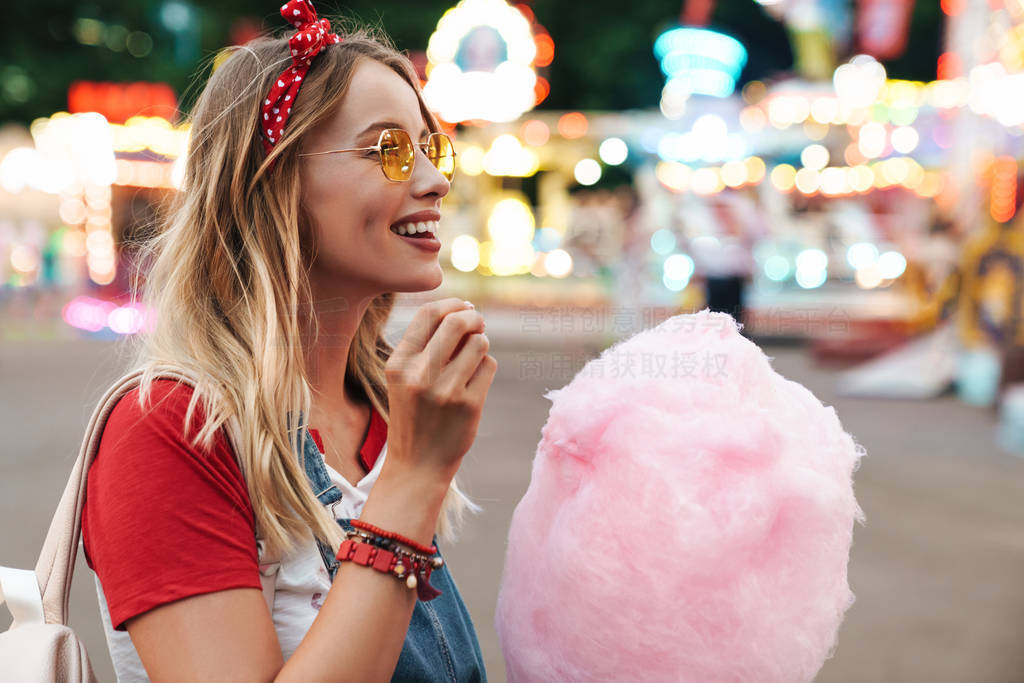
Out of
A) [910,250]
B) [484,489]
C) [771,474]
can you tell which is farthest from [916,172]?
[771,474]

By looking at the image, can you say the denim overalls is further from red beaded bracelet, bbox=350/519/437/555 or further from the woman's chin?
the woman's chin

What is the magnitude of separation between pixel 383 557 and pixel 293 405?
30 cm

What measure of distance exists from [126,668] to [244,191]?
66 centimetres

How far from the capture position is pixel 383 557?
1024 mm

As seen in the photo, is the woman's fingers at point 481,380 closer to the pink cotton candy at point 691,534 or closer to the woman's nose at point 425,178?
the pink cotton candy at point 691,534

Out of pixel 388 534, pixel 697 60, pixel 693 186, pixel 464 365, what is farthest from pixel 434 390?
pixel 697 60

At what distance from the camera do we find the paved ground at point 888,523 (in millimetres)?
3416

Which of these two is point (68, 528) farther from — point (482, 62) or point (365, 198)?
point (482, 62)

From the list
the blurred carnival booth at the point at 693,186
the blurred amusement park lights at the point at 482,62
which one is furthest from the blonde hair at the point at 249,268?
the blurred amusement park lights at the point at 482,62

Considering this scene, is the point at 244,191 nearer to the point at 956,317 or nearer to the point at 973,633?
the point at 973,633

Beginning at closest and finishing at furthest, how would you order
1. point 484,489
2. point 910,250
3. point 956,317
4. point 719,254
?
point 484,489 → point 956,317 → point 719,254 → point 910,250

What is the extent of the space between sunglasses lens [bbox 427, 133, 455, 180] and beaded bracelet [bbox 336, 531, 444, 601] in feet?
2.11

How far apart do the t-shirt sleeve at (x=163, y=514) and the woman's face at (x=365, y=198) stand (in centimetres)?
34

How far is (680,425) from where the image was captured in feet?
3.84
